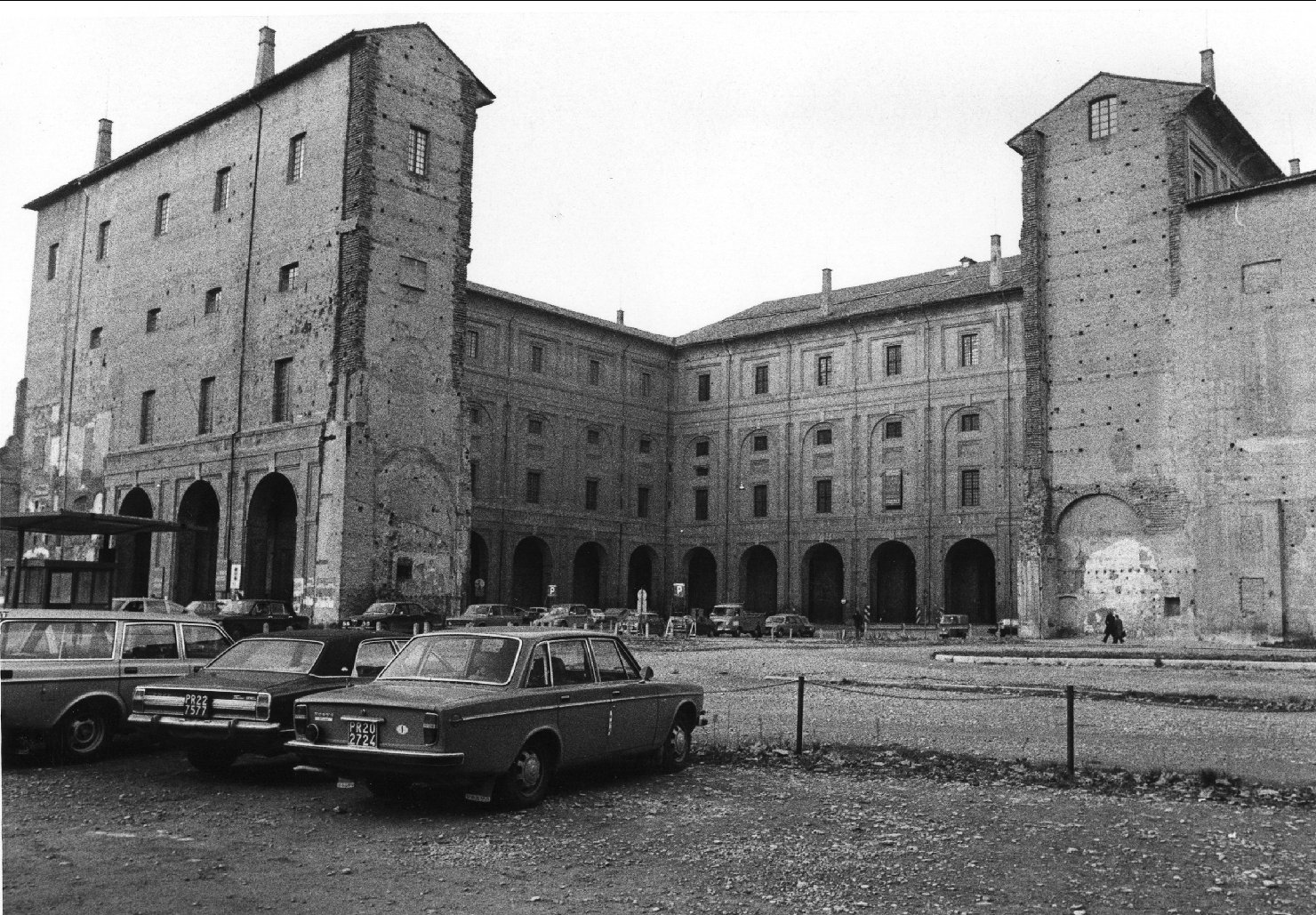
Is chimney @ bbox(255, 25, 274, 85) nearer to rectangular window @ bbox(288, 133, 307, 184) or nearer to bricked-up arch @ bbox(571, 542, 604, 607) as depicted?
rectangular window @ bbox(288, 133, 307, 184)

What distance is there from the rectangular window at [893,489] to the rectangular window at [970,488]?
2.61 meters

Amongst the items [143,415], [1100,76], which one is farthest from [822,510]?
[143,415]

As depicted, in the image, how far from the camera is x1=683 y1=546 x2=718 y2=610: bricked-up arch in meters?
56.3

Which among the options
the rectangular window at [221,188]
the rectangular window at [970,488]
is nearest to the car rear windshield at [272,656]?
the rectangular window at [221,188]

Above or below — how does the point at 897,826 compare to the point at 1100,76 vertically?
below

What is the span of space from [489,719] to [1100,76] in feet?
113

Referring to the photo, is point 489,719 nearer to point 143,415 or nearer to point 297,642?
point 297,642

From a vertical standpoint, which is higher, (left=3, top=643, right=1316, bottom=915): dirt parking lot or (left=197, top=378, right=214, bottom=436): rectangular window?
(left=197, top=378, right=214, bottom=436): rectangular window

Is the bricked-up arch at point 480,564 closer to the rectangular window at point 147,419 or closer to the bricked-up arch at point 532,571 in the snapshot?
the bricked-up arch at point 532,571

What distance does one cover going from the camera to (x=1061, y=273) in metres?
36.1

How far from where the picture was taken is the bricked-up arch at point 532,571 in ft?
165

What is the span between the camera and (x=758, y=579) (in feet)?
181

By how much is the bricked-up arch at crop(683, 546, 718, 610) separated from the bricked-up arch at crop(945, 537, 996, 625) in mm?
11895

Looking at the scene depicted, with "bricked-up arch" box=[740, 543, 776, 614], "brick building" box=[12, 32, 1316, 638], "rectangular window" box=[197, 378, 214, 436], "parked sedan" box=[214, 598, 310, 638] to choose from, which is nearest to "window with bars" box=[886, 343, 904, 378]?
"brick building" box=[12, 32, 1316, 638]
